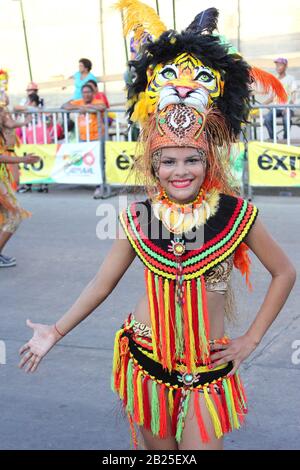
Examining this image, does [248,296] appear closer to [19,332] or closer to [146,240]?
[19,332]

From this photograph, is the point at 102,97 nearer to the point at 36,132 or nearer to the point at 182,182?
the point at 36,132

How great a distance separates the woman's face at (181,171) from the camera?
309cm

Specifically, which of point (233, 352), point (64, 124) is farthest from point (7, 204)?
point (233, 352)

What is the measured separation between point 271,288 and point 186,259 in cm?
35

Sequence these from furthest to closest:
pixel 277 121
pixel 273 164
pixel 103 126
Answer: pixel 103 126
pixel 277 121
pixel 273 164

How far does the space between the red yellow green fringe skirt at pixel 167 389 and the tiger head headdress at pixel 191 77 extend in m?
0.86

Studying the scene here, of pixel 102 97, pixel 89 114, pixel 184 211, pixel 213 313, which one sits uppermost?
pixel 184 211

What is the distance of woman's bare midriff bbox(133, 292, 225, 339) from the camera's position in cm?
314

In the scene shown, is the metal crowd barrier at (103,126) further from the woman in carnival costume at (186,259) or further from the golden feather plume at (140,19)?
the woman in carnival costume at (186,259)

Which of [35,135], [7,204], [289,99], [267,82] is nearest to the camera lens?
[267,82]

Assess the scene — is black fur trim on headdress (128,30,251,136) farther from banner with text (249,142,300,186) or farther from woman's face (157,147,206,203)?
banner with text (249,142,300,186)

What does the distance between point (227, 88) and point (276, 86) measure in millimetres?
599

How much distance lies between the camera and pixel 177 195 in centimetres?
311

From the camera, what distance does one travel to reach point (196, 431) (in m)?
3.04
